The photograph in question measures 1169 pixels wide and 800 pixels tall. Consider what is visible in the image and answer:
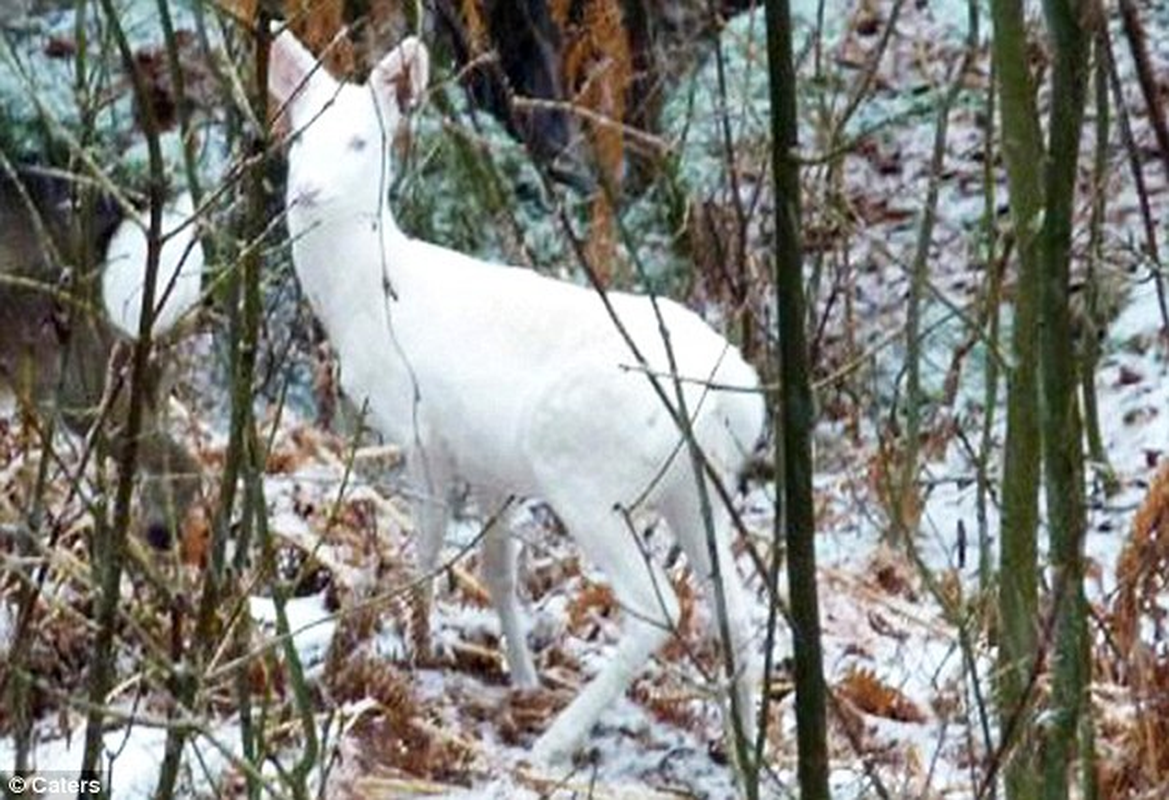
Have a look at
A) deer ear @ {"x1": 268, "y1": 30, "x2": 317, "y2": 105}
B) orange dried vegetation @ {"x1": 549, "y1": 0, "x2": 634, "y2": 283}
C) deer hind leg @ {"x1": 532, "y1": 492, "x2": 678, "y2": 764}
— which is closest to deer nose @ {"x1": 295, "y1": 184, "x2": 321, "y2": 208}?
deer ear @ {"x1": 268, "y1": 30, "x2": 317, "y2": 105}

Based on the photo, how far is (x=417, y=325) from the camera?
480 cm

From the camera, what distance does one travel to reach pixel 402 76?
4785mm

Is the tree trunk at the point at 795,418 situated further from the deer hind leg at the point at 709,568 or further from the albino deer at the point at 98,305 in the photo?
the deer hind leg at the point at 709,568

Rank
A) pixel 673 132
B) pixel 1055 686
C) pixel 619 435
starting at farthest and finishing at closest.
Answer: pixel 673 132
pixel 619 435
pixel 1055 686

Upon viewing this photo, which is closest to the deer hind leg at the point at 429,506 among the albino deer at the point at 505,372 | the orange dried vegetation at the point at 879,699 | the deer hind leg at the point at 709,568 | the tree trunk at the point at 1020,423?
the albino deer at the point at 505,372

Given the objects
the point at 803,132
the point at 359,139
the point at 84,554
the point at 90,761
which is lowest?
the point at 90,761

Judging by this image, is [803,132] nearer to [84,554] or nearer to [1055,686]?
[84,554]

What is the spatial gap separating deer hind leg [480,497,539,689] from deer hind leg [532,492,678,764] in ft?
1.35

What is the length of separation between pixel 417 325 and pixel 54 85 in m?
4.53

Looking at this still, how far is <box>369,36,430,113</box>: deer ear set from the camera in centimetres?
469

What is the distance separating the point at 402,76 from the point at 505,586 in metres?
0.97

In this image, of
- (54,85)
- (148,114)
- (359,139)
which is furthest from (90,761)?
(54,85)

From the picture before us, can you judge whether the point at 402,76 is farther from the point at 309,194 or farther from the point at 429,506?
the point at 429,506

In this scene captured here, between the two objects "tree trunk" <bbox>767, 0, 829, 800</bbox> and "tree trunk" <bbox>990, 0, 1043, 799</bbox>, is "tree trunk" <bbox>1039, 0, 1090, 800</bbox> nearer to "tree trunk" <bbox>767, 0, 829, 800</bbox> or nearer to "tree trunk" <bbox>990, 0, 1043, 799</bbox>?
"tree trunk" <bbox>990, 0, 1043, 799</bbox>
